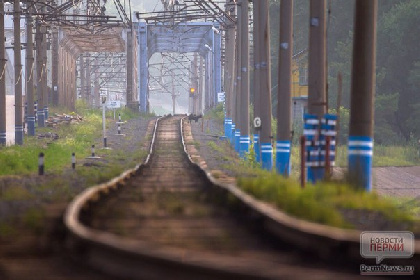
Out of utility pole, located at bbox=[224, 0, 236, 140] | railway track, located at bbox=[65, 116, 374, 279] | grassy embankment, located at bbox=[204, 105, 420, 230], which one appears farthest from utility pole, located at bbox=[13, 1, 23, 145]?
grassy embankment, located at bbox=[204, 105, 420, 230]

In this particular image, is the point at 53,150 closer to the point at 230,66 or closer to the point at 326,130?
the point at 326,130

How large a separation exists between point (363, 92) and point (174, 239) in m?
9.56

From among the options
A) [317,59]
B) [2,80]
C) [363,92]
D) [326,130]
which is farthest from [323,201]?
[2,80]

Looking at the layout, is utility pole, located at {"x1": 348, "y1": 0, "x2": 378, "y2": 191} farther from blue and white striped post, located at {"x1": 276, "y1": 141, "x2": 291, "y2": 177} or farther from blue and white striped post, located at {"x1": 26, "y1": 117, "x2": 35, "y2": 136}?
blue and white striped post, located at {"x1": 26, "y1": 117, "x2": 35, "y2": 136}

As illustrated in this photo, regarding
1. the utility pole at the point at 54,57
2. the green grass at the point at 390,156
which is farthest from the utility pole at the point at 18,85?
the utility pole at the point at 54,57

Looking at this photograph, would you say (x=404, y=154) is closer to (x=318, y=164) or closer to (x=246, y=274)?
(x=318, y=164)

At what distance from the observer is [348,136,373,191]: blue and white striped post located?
17922mm

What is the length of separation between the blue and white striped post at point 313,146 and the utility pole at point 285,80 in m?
6.52

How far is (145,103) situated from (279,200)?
7187 cm

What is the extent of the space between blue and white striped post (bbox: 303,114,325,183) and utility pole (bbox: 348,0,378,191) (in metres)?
2.51

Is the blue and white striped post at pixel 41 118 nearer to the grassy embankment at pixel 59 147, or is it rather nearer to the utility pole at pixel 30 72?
the grassy embankment at pixel 59 147

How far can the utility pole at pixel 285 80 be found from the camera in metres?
27.7

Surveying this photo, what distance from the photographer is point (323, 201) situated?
1354cm

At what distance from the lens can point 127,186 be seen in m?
18.8
